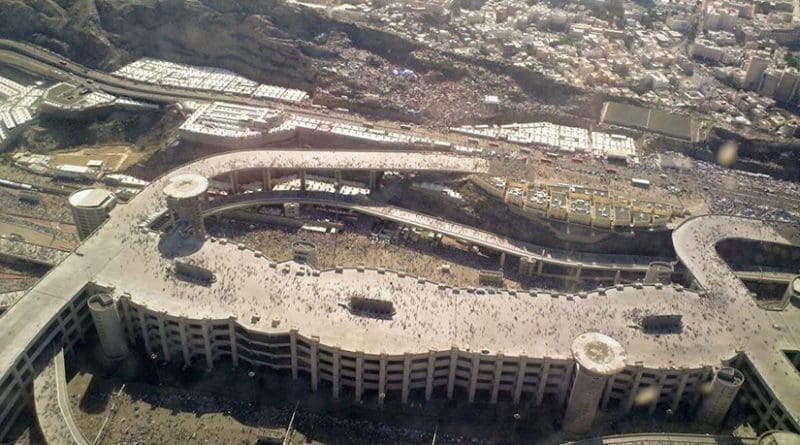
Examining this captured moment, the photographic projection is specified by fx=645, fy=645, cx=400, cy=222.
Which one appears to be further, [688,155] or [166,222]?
[688,155]

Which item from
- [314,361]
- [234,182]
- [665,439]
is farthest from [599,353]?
[234,182]

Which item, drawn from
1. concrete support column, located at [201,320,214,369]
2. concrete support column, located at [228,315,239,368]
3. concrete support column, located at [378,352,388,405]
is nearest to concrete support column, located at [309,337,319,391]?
concrete support column, located at [378,352,388,405]

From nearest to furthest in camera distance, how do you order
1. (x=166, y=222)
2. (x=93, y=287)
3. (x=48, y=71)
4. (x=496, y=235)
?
(x=93, y=287), (x=166, y=222), (x=496, y=235), (x=48, y=71)

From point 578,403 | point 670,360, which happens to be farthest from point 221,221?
point 670,360

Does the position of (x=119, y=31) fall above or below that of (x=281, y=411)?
above

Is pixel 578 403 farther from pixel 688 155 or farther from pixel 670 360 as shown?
pixel 688 155

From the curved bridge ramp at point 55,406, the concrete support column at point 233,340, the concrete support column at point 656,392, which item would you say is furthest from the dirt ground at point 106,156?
the concrete support column at point 656,392
